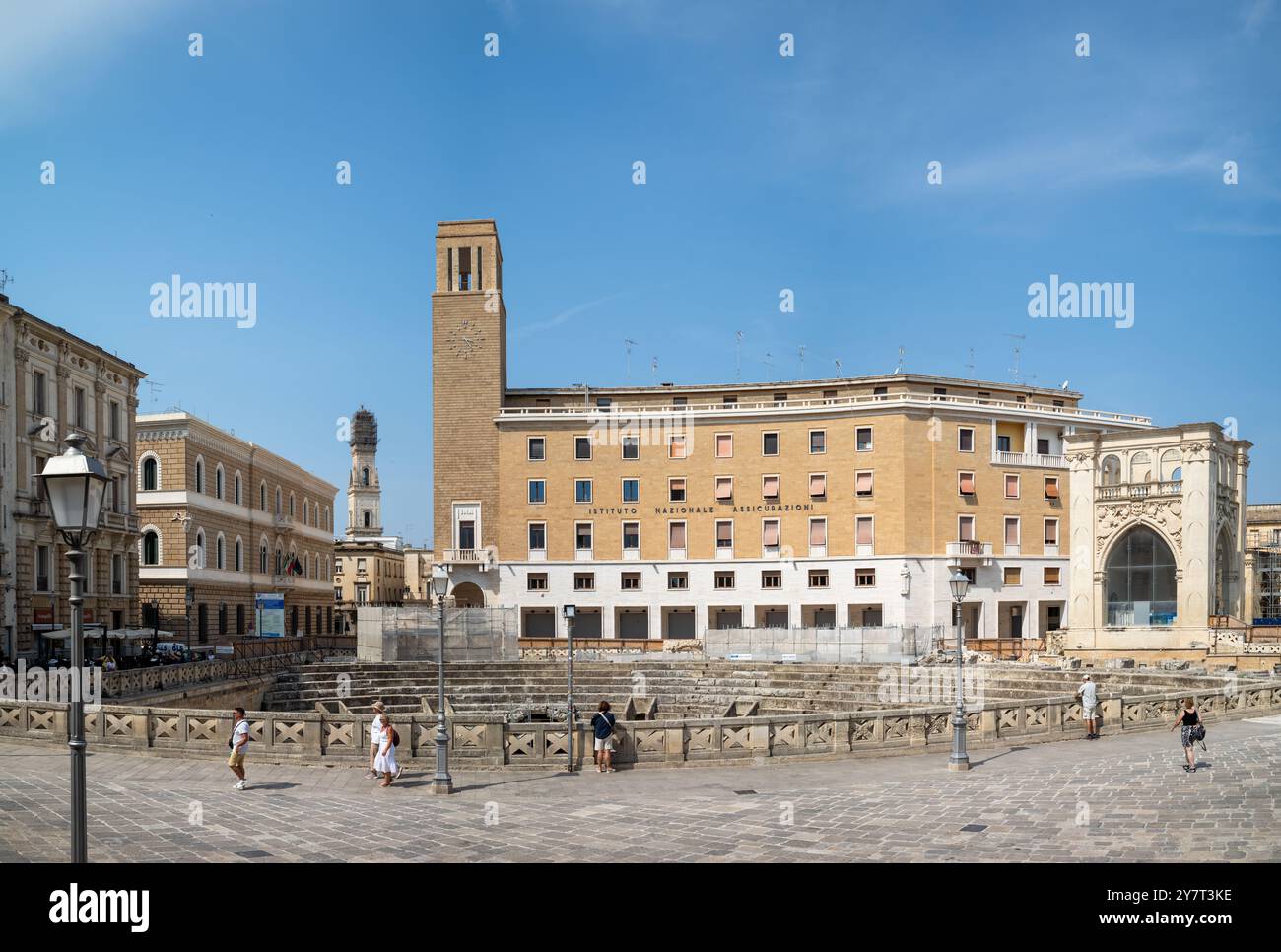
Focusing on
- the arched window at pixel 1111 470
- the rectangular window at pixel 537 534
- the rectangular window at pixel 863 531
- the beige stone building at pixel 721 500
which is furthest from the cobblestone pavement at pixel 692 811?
the rectangular window at pixel 537 534

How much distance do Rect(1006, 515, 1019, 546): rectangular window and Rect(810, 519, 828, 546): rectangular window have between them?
1012cm

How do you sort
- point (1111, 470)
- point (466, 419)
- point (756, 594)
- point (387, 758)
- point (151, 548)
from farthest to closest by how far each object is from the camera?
point (466, 419) → point (756, 594) → point (151, 548) → point (1111, 470) → point (387, 758)

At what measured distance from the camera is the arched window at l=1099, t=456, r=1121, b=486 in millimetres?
44688

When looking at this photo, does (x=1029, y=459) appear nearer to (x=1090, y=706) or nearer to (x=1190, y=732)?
(x=1090, y=706)

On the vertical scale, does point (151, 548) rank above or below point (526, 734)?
above

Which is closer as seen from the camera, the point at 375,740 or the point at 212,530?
the point at 375,740

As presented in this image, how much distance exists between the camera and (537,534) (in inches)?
2307

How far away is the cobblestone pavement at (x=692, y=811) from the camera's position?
12609mm

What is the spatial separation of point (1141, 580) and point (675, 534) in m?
Answer: 24.1

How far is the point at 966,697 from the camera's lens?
116 ft

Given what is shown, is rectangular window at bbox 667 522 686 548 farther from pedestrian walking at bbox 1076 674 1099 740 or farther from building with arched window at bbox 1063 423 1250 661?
pedestrian walking at bbox 1076 674 1099 740

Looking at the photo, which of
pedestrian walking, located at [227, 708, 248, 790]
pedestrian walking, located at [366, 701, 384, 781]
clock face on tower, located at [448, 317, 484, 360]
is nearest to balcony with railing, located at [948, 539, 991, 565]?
clock face on tower, located at [448, 317, 484, 360]

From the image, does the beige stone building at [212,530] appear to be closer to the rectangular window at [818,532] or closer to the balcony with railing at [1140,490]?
the rectangular window at [818,532]

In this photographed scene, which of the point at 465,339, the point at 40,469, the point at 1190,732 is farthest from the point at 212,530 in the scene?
the point at 1190,732
